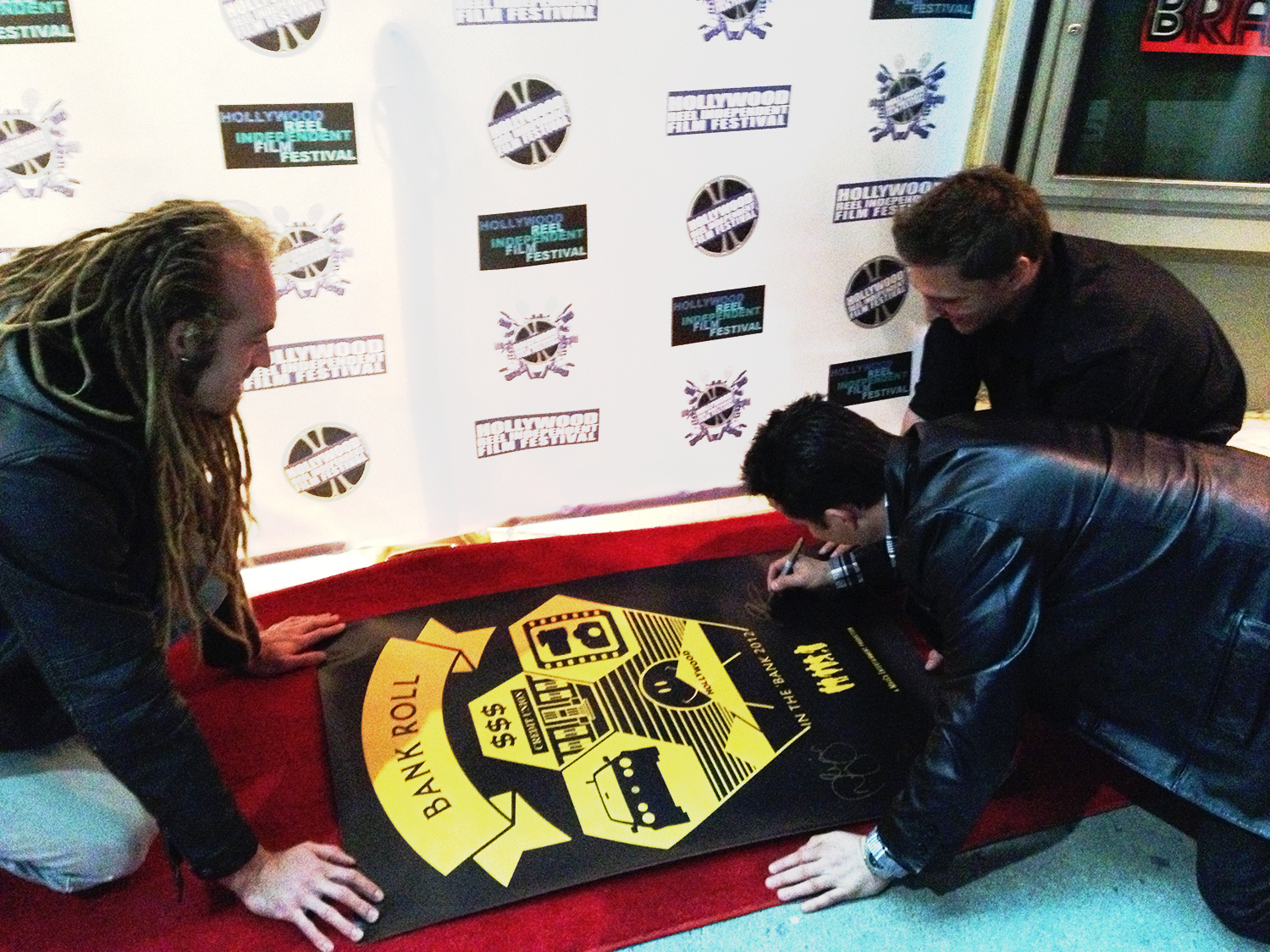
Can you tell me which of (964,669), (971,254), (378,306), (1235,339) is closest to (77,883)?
(378,306)

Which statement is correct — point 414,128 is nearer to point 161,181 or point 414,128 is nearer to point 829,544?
point 161,181

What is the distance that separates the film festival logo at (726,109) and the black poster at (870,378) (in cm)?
55

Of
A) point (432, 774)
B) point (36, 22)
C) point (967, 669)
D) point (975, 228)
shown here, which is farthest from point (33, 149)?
point (967, 669)

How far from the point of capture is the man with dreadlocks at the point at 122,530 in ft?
3.12

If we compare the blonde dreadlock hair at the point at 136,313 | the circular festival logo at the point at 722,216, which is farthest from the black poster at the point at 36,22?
the circular festival logo at the point at 722,216

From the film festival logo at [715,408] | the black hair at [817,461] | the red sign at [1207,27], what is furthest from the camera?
the film festival logo at [715,408]

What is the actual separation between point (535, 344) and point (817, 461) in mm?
690

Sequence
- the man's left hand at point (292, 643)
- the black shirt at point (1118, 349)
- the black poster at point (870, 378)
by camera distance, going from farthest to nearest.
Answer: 1. the black poster at point (870, 378)
2. the man's left hand at point (292, 643)
3. the black shirt at point (1118, 349)

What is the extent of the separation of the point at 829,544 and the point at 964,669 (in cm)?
68

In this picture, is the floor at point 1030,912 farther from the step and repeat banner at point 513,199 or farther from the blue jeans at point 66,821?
the step and repeat banner at point 513,199

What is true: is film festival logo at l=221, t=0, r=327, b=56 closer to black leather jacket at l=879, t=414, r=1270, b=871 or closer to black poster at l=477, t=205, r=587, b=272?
black poster at l=477, t=205, r=587, b=272

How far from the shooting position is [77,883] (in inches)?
47.1

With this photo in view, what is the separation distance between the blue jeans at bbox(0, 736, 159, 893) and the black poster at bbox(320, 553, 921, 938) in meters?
0.27

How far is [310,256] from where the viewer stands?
1604 millimetres
